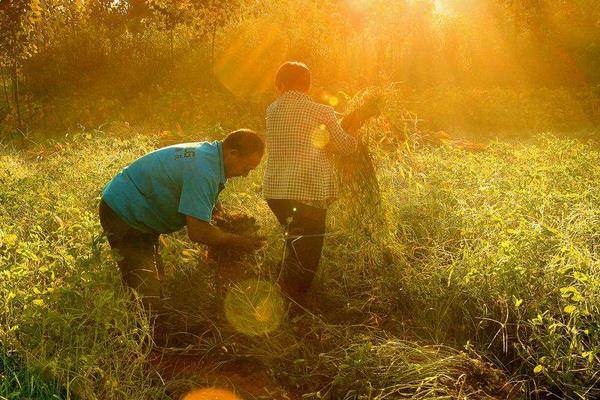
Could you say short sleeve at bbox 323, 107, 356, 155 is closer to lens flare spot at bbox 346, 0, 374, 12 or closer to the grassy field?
the grassy field

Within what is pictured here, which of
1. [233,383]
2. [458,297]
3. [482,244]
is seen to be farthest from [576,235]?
[233,383]

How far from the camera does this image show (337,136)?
366 centimetres

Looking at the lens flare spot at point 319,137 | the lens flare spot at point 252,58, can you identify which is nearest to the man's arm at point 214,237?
the lens flare spot at point 319,137

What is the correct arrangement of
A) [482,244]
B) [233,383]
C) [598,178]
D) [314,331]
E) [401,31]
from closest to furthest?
[233,383] < [314,331] < [482,244] < [598,178] < [401,31]

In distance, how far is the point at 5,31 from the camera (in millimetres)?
10531

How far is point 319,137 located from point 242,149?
68 cm

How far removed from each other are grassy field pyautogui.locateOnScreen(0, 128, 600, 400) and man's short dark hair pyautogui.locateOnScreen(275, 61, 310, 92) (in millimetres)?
773

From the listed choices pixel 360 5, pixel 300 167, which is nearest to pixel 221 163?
pixel 300 167

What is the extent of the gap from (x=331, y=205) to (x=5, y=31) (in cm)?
918

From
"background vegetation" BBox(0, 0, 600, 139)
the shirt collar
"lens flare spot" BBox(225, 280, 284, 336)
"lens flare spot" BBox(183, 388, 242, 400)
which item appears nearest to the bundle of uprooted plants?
"lens flare spot" BBox(225, 280, 284, 336)

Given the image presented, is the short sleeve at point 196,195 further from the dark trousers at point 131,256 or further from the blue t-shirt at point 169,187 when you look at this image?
the dark trousers at point 131,256

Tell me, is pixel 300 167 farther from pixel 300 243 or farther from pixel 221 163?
pixel 221 163

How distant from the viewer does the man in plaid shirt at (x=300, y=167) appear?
3625mm

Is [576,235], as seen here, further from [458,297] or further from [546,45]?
[546,45]
